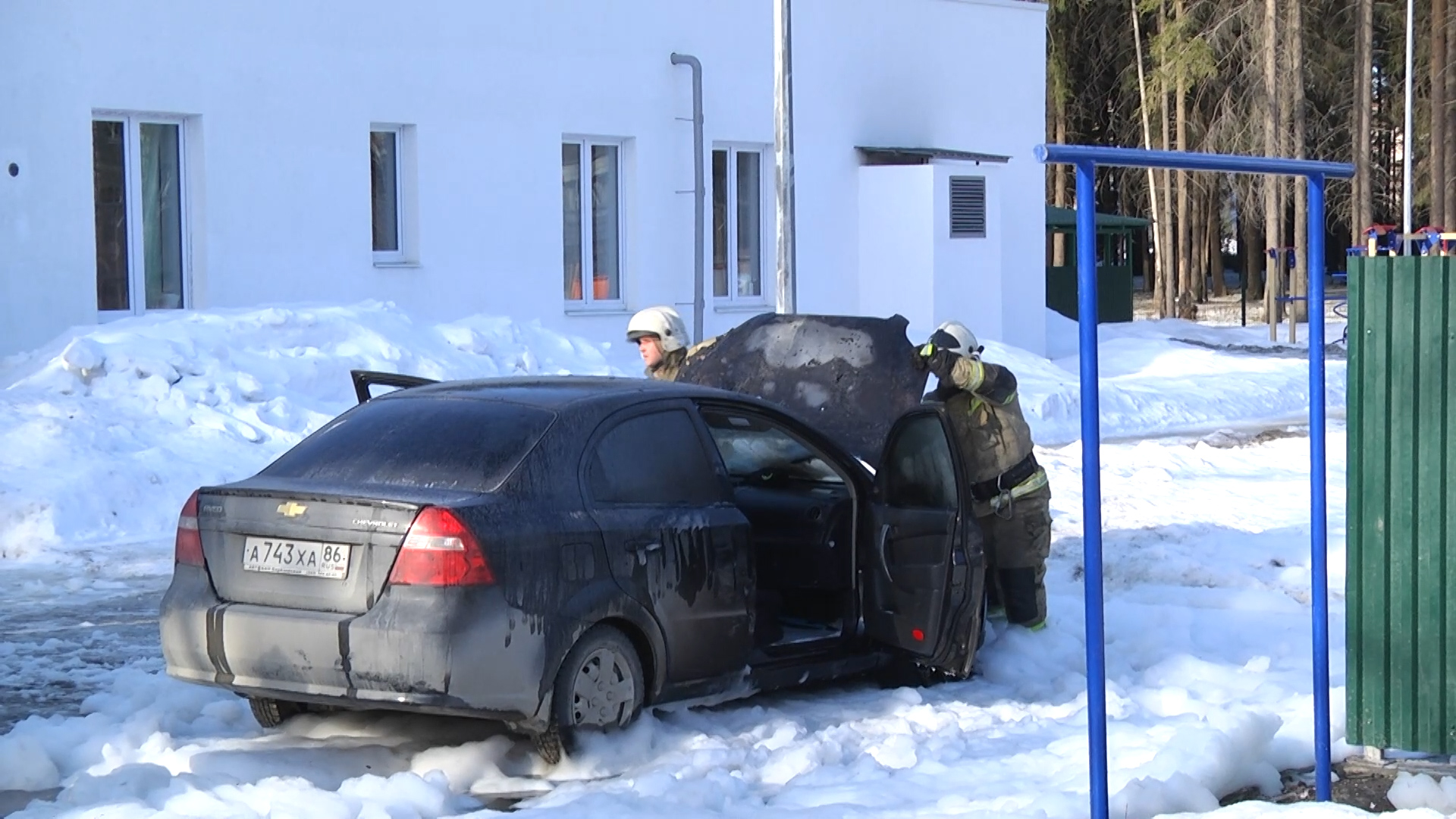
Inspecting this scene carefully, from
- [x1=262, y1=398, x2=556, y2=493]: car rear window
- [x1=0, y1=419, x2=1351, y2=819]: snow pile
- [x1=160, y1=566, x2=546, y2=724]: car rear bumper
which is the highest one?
[x1=262, y1=398, x2=556, y2=493]: car rear window

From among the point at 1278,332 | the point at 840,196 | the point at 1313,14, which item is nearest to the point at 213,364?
the point at 840,196

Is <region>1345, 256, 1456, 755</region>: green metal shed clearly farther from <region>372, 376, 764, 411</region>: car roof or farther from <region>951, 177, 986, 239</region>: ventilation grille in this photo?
<region>951, 177, 986, 239</region>: ventilation grille

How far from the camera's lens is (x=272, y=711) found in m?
7.10

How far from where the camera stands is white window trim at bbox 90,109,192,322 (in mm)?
16328

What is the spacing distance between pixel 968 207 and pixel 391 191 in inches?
320

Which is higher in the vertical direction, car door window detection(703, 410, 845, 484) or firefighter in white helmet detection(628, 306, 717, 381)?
firefighter in white helmet detection(628, 306, 717, 381)

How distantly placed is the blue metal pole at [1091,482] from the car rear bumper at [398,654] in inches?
78.4

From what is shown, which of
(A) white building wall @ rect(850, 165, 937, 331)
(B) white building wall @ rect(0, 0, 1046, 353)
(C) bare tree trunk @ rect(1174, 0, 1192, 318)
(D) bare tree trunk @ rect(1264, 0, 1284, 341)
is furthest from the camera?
(C) bare tree trunk @ rect(1174, 0, 1192, 318)

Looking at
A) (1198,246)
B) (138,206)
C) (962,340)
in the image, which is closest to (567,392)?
(962,340)

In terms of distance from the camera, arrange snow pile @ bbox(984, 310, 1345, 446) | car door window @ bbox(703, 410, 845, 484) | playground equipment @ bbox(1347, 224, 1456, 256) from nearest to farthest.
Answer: playground equipment @ bbox(1347, 224, 1456, 256), car door window @ bbox(703, 410, 845, 484), snow pile @ bbox(984, 310, 1345, 446)

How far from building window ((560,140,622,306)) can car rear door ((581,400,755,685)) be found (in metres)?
12.8

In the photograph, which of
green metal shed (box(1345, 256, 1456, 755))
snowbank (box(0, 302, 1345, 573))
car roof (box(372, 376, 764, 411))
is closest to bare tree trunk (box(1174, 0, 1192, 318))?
snowbank (box(0, 302, 1345, 573))

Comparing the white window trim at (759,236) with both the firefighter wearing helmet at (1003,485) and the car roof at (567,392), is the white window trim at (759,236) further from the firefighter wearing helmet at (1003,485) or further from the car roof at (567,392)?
the car roof at (567,392)

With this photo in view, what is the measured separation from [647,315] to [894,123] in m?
14.8
